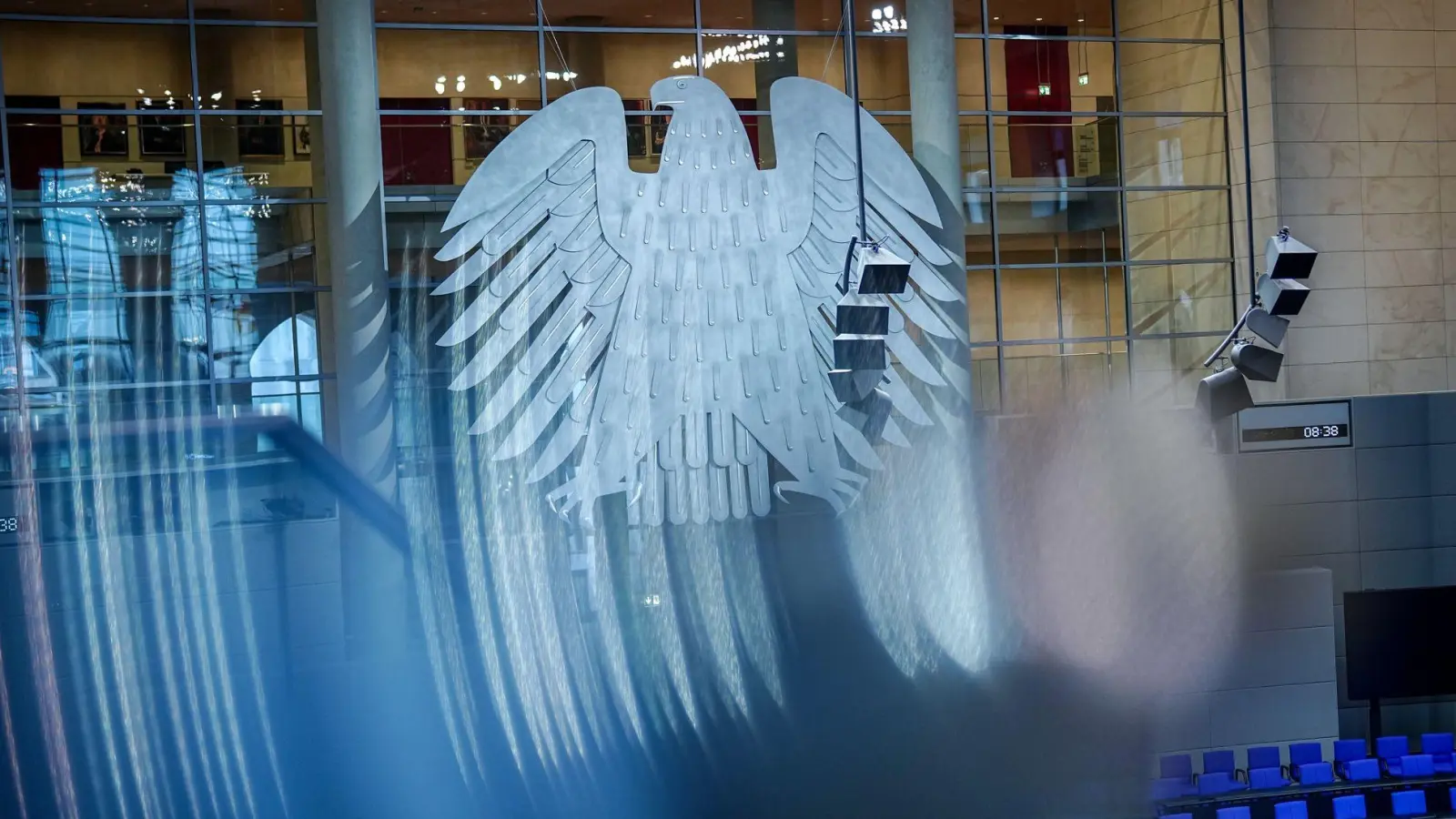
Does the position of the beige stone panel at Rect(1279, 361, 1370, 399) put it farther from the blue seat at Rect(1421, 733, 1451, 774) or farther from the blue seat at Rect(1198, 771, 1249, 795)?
the blue seat at Rect(1198, 771, 1249, 795)

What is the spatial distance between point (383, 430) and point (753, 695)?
3896 millimetres

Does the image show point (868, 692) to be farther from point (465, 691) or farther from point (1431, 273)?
point (1431, 273)

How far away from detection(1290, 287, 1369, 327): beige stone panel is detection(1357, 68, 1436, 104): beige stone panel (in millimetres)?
1944

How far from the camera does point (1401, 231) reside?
14398mm

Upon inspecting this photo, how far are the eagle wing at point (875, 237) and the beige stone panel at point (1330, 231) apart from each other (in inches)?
144

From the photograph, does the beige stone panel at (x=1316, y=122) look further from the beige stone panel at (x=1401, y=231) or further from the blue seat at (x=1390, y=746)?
the blue seat at (x=1390, y=746)

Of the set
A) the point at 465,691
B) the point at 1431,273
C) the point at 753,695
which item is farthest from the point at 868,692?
the point at 1431,273

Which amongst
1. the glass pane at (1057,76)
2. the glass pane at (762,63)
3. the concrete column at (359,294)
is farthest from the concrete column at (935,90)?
the concrete column at (359,294)

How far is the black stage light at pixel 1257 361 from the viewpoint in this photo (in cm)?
1145

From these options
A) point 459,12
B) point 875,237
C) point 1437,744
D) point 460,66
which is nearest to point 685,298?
point 875,237

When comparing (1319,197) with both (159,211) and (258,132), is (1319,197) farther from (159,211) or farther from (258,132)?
(159,211)

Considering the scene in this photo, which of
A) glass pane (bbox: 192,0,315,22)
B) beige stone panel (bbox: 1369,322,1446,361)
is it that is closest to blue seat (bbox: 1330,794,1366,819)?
beige stone panel (bbox: 1369,322,1446,361)

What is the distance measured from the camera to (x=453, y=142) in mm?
12461

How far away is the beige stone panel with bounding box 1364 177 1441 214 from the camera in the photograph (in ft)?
47.0
